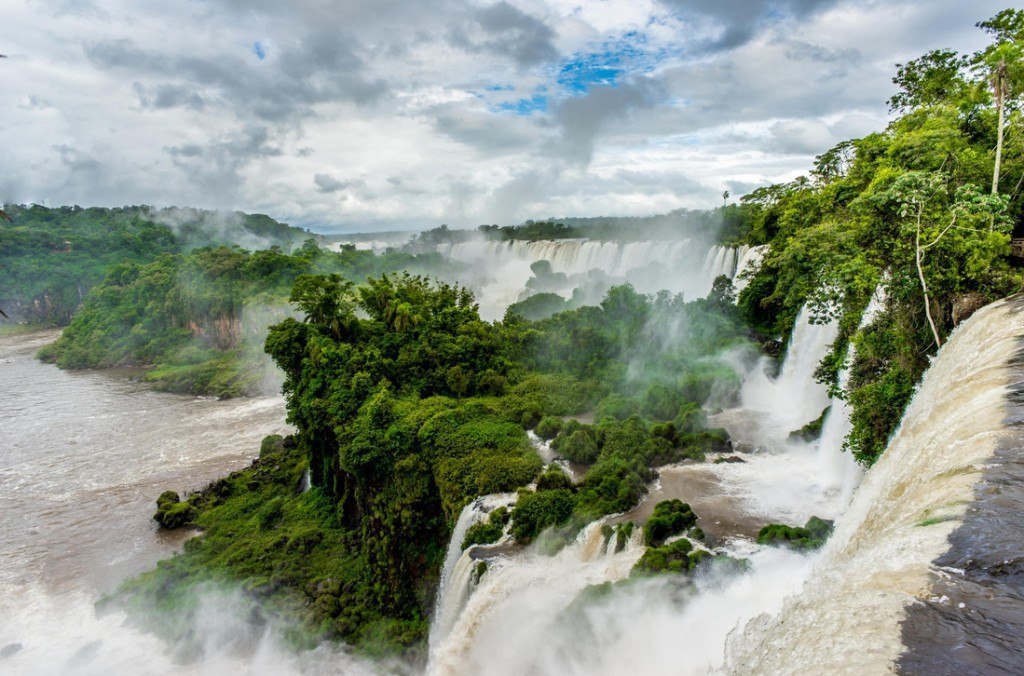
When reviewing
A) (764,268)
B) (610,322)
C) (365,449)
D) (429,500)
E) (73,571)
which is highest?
(764,268)

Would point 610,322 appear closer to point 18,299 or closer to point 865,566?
point 865,566

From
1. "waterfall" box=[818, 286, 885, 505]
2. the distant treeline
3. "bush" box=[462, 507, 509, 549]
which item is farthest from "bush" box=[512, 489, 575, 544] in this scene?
the distant treeline

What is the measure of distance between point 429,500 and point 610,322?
1533cm

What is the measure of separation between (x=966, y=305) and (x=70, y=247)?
93.3 m

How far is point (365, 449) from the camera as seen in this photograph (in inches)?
688

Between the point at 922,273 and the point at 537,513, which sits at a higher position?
the point at 922,273

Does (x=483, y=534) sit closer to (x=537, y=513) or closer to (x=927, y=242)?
(x=537, y=513)

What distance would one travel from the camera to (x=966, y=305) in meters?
10.3

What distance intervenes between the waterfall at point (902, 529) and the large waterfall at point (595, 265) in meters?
22.6

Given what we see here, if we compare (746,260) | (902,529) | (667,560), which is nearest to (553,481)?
(667,560)

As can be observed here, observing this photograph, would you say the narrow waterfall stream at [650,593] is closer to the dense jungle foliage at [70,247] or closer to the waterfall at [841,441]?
the waterfall at [841,441]

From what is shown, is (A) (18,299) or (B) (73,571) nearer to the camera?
(B) (73,571)

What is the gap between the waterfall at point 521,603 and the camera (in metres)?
10.6

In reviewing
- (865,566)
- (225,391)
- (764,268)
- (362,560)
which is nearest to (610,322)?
(764,268)
